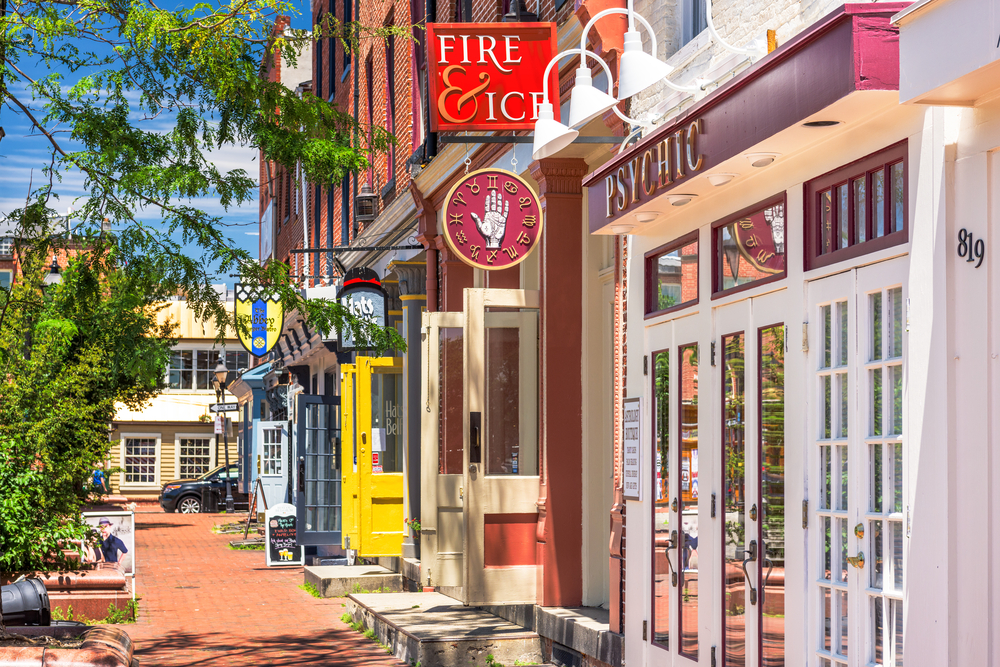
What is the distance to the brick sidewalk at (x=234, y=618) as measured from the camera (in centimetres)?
1020

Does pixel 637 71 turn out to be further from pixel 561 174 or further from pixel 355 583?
pixel 355 583

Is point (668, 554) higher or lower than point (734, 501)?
lower

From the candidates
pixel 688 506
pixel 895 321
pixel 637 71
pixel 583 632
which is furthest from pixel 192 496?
pixel 895 321

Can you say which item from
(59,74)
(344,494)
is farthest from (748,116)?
(344,494)

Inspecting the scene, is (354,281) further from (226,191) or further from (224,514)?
(224,514)

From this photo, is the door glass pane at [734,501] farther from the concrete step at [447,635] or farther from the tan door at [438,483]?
the tan door at [438,483]

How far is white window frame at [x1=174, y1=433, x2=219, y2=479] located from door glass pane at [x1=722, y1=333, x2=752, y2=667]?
42.7m

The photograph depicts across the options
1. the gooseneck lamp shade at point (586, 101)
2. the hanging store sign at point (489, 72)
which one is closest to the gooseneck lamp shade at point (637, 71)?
the gooseneck lamp shade at point (586, 101)

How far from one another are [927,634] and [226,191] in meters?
6.31

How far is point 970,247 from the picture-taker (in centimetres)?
443

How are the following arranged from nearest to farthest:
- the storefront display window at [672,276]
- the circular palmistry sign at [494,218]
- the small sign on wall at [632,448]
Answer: the storefront display window at [672,276] → the small sign on wall at [632,448] → the circular palmistry sign at [494,218]

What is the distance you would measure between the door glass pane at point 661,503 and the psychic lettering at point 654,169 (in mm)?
1041

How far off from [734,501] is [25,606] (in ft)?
17.2

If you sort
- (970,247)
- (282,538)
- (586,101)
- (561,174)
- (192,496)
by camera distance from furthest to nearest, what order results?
1. (192,496)
2. (282,538)
3. (561,174)
4. (586,101)
5. (970,247)
